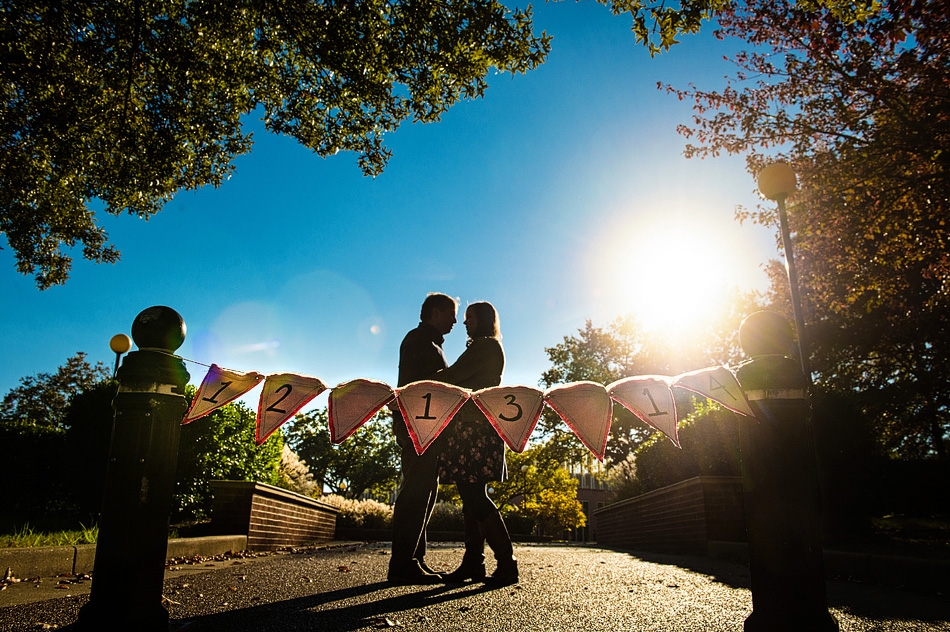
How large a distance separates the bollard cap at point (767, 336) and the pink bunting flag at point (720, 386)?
19cm

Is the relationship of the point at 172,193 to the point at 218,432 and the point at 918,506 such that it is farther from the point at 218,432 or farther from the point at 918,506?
the point at 918,506

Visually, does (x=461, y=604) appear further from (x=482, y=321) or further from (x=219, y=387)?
(x=482, y=321)

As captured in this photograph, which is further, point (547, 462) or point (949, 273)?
point (547, 462)

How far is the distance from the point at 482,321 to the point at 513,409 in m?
1.34

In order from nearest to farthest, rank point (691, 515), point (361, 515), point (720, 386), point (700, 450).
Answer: point (720, 386) → point (691, 515) → point (700, 450) → point (361, 515)

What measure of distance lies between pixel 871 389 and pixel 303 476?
21.6 m

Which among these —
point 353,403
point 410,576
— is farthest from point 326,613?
point 353,403

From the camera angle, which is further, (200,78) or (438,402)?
(200,78)

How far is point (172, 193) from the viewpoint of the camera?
9938 millimetres

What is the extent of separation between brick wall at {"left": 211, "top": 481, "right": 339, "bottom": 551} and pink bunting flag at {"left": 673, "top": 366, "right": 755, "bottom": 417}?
20.5ft

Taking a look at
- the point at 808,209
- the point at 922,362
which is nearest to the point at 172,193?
the point at 808,209

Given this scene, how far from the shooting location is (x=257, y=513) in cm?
701

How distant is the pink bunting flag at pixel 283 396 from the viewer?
2.90 m

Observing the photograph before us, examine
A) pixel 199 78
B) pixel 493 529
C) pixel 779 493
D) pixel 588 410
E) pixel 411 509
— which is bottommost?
pixel 493 529
